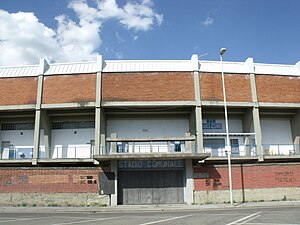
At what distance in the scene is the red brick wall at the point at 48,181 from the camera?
22078 mm

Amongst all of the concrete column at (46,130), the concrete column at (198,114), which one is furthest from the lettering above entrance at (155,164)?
the concrete column at (46,130)

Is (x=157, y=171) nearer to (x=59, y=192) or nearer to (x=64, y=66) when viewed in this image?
(x=59, y=192)

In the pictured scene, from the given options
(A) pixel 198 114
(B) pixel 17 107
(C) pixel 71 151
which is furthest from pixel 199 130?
(B) pixel 17 107

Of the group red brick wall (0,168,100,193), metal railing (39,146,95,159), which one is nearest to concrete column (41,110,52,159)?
metal railing (39,146,95,159)

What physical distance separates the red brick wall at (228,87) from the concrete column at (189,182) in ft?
24.1

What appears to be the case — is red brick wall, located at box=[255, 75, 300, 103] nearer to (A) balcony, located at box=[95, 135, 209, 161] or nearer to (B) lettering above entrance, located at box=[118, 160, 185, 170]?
(A) balcony, located at box=[95, 135, 209, 161]

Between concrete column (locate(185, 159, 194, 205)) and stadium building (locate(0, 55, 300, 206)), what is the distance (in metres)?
0.07

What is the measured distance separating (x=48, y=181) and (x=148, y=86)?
11744 mm

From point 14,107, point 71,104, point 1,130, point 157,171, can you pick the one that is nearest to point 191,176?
point 157,171

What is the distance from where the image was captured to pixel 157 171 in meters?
23.6

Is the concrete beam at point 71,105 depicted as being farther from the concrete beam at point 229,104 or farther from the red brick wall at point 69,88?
the concrete beam at point 229,104

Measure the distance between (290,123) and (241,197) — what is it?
12.9m

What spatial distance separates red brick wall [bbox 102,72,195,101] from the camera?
2822cm

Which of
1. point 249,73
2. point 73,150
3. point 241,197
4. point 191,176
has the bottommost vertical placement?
point 241,197
